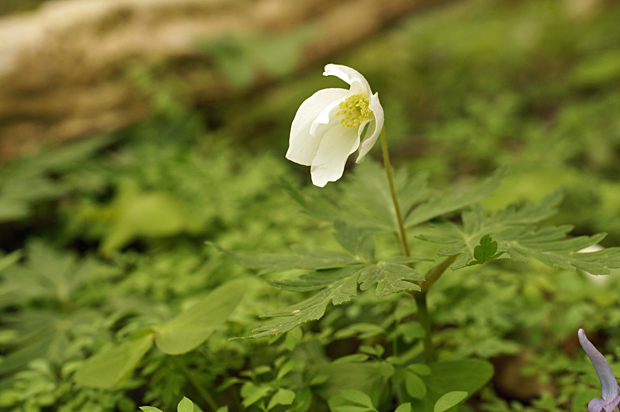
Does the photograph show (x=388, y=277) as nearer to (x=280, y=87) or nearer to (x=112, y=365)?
(x=112, y=365)

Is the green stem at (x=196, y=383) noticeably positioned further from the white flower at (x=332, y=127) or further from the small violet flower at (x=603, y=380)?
the small violet flower at (x=603, y=380)

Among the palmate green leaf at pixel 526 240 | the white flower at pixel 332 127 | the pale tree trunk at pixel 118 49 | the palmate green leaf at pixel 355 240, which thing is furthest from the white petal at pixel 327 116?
the pale tree trunk at pixel 118 49

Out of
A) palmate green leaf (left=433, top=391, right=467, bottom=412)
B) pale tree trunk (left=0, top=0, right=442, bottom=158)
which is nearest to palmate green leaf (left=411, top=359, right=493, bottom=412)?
palmate green leaf (left=433, top=391, right=467, bottom=412)

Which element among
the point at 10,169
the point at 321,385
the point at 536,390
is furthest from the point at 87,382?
the point at 10,169

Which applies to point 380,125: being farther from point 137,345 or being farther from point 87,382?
point 87,382

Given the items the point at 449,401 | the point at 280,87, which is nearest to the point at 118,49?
the point at 280,87

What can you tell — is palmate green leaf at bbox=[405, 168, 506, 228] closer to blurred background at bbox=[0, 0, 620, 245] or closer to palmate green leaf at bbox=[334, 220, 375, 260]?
palmate green leaf at bbox=[334, 220, 375, 260]
